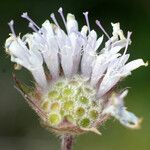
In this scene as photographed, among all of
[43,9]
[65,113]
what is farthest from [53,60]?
[43,9]

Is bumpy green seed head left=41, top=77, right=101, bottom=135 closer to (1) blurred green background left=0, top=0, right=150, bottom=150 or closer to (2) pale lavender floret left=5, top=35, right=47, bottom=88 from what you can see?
(2) pale lavender floret left=5, top=35, right=47, bottom=88

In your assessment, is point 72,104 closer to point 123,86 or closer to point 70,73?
point 70,73

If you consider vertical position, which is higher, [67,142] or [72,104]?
[72,104]

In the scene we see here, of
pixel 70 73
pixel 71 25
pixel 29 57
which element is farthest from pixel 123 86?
pixel 29 57

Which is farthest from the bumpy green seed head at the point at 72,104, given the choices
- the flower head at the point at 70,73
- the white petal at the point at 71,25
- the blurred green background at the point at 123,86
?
the blurred green background at the point at 123,86

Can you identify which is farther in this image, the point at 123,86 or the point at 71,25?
the point at 123,86

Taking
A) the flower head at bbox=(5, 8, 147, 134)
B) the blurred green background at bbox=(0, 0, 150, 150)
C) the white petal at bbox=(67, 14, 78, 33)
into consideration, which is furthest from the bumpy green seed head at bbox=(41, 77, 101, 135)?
the blurred green background at bbox=(0, 0, 150, 150)

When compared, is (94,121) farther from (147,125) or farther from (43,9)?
(43,9)

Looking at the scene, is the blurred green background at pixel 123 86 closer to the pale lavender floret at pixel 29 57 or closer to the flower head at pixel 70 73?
the flower head at pixel 70 73
